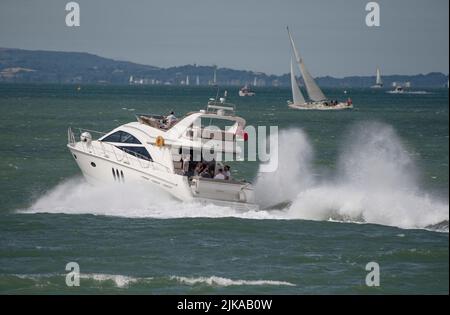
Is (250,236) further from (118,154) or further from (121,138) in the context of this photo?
(121,138)

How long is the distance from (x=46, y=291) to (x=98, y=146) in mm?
10781

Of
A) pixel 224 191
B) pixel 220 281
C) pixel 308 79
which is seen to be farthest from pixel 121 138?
→ pixel 308 79

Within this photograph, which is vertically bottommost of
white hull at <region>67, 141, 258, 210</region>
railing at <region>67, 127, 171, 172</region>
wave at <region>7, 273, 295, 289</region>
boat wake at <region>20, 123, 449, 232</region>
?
wave at <region>7, 273, 295, 289</region>

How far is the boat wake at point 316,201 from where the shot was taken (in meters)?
28.6

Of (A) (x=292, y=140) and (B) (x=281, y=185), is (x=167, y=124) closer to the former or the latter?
(B) (x=281, y=185)

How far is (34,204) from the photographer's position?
102 feet

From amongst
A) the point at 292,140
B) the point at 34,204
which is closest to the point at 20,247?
the point at 34,204

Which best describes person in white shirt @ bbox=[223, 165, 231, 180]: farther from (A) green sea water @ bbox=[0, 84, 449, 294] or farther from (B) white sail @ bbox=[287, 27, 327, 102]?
(B) white sail @ bbox=[287, 27, 327, 102]

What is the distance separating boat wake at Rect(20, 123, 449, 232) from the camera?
28562 millimetres

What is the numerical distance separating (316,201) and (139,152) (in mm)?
5838

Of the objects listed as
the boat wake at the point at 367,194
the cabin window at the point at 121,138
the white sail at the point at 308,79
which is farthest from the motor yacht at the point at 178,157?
the white sail at the point at 308,79

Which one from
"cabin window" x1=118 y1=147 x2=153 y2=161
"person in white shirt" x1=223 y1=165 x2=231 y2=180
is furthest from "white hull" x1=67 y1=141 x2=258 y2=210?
"person in white shirt" x1=223 y1=165 x2=231 y2=180

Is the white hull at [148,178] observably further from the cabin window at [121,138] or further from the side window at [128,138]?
the side window at [128,138]

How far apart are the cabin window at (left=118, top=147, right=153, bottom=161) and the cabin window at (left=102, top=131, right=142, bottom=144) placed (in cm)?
24
